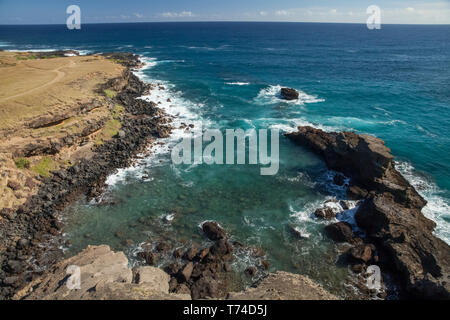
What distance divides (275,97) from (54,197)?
174ft

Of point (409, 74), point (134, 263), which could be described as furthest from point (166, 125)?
point (409, 74)

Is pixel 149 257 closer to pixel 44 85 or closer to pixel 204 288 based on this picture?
pixel 204 288

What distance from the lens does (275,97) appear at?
68.6 m

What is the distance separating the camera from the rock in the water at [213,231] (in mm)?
28625

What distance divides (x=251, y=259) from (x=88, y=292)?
567 inches

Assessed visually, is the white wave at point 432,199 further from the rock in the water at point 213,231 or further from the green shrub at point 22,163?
the green shrub at point 22,163

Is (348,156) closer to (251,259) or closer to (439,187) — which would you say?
(439,187)

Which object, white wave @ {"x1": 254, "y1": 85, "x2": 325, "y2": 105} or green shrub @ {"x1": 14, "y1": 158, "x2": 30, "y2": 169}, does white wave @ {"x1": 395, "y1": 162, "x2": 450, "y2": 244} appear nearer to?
white wave @ {"x1": 254, "y1": 85, "x2": 325, "y2": 105}

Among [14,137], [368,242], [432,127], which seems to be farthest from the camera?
[432,127]

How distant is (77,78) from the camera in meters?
55.9

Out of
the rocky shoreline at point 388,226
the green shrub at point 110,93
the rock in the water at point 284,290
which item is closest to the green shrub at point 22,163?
the green shrub at point 110,93

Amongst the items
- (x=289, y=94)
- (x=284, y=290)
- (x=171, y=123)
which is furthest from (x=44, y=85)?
(x=284, y=290)

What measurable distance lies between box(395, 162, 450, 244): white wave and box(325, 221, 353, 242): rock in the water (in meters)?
9.29
